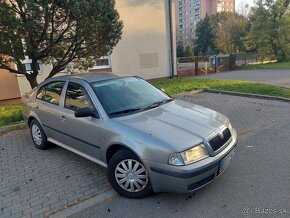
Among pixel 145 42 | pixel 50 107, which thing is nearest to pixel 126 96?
pixel 50 107

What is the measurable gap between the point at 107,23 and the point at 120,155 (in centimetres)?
458

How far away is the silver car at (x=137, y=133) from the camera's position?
291cm

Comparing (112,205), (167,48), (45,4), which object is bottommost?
(112,205)

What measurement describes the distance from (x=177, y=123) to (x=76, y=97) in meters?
1.72

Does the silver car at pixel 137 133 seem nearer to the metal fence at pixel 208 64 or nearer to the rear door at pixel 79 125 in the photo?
the rear door at pixel 79 125

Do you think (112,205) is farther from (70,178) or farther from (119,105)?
(119,105)

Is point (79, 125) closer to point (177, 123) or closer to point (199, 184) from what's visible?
point (177, 123)

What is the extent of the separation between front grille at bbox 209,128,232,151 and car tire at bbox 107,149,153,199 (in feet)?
2.83

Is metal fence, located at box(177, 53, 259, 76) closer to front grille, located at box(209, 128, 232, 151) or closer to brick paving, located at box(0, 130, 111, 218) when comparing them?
brick paving, located at box(0, 130, 111, 218)

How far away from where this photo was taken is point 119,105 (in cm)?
373

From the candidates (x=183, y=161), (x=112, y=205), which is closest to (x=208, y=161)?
(x=183, y=161)

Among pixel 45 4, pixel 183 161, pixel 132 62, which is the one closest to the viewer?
pixel 183 161

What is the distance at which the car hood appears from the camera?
2992mm

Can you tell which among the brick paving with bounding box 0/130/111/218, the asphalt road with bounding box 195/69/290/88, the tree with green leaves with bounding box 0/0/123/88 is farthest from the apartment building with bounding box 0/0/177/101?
the brick paving with bounding box 0/130/111/218
